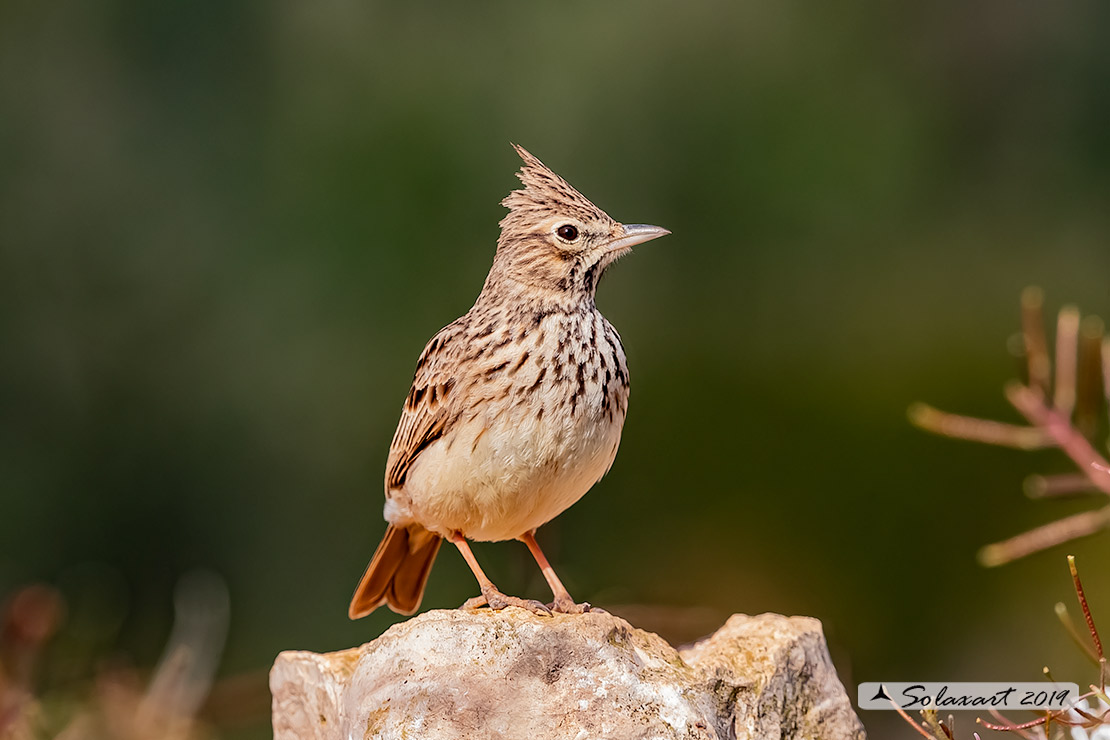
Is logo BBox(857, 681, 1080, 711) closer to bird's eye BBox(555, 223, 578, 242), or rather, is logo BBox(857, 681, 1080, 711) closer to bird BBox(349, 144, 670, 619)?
bird BBox(349, 144, 670, 619)

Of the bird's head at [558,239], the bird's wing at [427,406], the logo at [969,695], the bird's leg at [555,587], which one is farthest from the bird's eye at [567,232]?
the logo at [969,695]

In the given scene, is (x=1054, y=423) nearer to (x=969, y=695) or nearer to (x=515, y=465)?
(x=969, y=695)

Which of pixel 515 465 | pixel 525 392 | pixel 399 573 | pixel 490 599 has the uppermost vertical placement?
pixel 525 392

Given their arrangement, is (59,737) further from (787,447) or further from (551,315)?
(787,447)

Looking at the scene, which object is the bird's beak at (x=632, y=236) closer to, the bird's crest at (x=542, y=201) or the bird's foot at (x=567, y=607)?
the bird's crest at (x=542, y=201)

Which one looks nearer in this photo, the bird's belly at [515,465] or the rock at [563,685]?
the rock at [563,685]

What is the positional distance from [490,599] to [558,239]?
1.06 metres

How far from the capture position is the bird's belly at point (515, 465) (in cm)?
381

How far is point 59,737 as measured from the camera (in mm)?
4234

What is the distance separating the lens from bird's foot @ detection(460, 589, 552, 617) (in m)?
3.56

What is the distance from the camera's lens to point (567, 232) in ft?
13.2

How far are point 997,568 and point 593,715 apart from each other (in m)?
5.72

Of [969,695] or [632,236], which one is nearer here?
[969,695]

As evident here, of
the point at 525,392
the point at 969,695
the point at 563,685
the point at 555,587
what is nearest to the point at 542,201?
the point at 525,392
